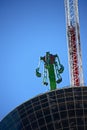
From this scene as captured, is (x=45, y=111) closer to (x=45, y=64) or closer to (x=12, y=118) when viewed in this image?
(x=12, y=118)

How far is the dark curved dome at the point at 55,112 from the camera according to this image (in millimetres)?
52750

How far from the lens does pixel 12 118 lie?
5709 centimetres

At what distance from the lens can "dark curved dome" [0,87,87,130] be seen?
5275 cm

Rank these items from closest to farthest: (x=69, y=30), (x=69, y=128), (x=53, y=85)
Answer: (x=69, y=128)
(x=53, y=85)
(x=69, y=30)

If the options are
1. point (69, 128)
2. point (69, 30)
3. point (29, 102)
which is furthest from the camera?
point (69, 30)

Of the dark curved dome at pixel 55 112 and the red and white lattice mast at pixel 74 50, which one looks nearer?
the dark curved dome at pixel 55 112

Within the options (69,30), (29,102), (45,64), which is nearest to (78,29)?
(69,30)

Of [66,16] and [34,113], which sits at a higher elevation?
[66,16]

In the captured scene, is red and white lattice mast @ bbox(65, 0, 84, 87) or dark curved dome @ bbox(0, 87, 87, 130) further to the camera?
red and white lattice mast @ bbox(65, 0, 84, 87)

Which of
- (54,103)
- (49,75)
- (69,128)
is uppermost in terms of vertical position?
(49,75)

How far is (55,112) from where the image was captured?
53.9 meters

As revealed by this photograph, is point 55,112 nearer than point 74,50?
Yes

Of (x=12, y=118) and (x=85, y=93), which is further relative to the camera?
(x=12, y=118)

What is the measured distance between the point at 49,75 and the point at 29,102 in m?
24.5
